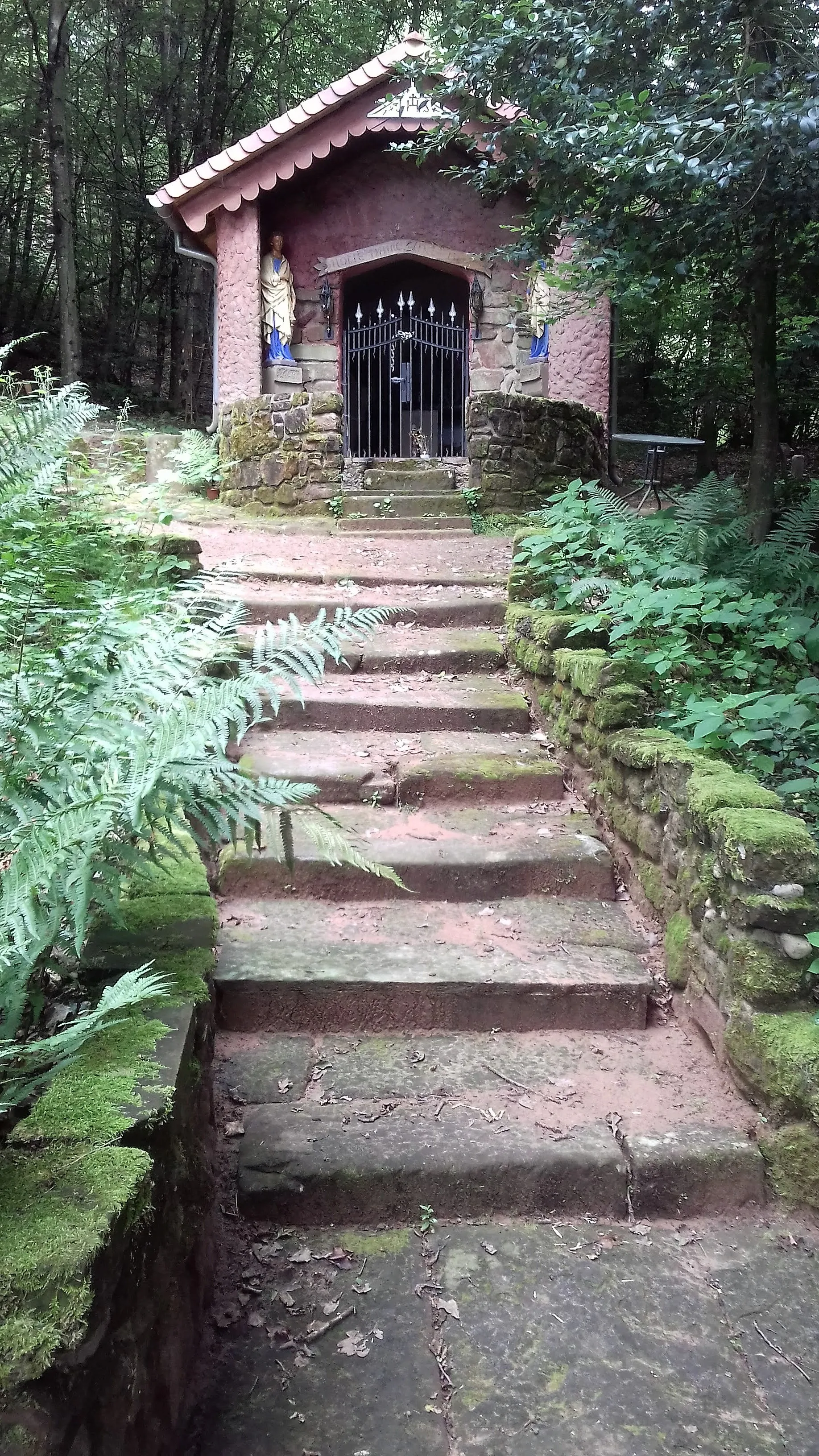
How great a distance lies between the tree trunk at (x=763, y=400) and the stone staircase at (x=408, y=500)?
269cm

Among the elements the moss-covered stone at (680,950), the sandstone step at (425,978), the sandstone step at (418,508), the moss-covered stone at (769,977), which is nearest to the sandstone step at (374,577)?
the sandstone step at (418,508)

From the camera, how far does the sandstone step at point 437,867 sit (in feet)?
9.32

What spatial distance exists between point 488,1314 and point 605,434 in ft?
27.4

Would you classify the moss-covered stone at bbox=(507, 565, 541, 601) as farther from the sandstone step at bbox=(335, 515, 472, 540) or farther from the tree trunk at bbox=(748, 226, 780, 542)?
the sandstone step at bbox=(335, 515, 472, 540)

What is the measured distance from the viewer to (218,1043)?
7.57 feet

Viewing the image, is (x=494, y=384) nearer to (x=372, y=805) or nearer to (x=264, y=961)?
(x=372, y=805)

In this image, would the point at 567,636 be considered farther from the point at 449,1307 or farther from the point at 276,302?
the point at 276,302

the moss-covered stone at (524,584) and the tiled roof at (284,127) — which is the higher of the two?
the tiled roof at (284,127)

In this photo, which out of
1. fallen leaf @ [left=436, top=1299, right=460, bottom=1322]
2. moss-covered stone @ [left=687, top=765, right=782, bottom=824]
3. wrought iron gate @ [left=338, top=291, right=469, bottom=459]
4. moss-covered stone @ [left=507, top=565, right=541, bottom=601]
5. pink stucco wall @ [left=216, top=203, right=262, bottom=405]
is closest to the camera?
fallen leaf @ [left=436, top=1299, right=460, bottom=1322]

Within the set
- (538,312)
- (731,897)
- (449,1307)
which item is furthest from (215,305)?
(449,1307)

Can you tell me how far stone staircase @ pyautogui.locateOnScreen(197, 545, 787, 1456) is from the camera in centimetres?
150

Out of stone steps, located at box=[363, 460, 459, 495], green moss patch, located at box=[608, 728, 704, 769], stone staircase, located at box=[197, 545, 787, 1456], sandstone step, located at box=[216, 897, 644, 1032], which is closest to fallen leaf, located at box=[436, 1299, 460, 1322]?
stone staircase, located at box=[197, 545, 787, 1456]

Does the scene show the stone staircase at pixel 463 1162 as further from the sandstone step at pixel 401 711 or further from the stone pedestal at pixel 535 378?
the stone pedestal at pixel 535 378

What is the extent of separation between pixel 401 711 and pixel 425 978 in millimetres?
1586
